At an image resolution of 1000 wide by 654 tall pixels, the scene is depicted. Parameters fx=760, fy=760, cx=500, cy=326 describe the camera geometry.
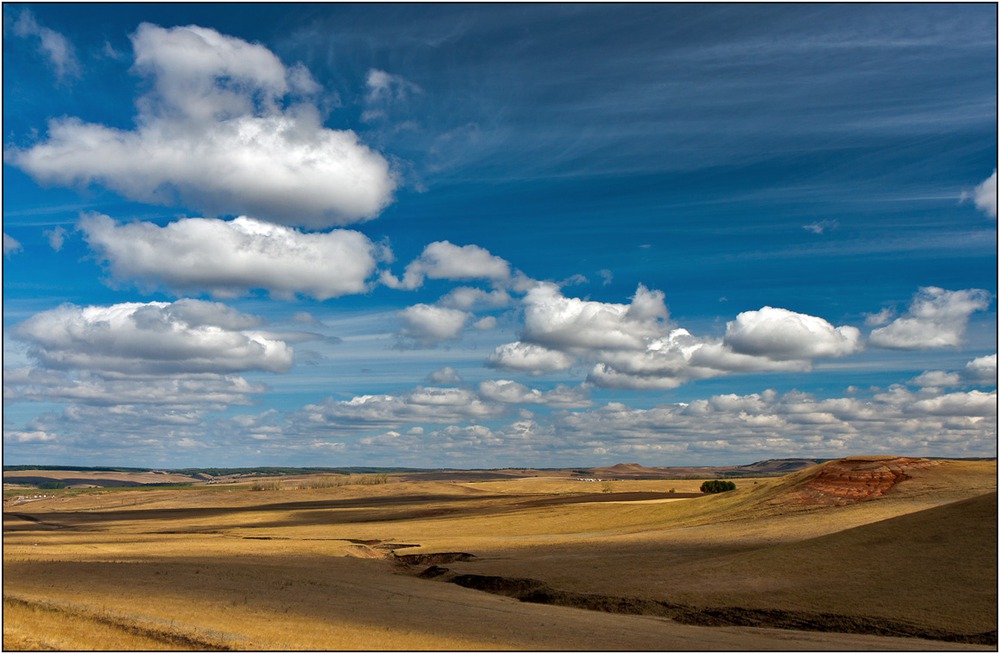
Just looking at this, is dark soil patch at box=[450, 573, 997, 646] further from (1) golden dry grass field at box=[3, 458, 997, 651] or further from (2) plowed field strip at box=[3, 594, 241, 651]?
(2) plowed field strip at box=[3, 594, 241, 651]

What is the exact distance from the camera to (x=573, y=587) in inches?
1565

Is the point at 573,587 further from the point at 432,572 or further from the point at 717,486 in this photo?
the point at 717,486

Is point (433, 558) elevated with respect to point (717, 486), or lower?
lower

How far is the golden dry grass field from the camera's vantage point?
24.4 m

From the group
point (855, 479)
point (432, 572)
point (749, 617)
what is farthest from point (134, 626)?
point (855, 479)

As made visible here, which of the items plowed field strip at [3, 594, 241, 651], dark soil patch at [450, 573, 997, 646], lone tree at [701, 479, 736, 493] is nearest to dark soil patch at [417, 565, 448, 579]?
dark soil patch at [450, 573, 997, 646]

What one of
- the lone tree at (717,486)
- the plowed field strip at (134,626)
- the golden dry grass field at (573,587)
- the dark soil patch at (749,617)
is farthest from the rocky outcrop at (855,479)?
the plowed field strip at (134,626)

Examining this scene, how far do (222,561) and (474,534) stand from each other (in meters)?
36.8

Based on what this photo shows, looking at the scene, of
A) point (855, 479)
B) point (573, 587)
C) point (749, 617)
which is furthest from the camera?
point (855, 479)

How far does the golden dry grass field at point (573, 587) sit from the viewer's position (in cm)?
2439

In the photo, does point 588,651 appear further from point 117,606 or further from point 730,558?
point 730,558

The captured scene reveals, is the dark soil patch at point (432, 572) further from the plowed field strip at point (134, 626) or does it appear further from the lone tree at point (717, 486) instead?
the lone tree at point (717, 486)

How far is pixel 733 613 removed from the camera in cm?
3328

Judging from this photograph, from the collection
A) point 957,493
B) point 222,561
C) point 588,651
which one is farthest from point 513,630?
point 957,493
